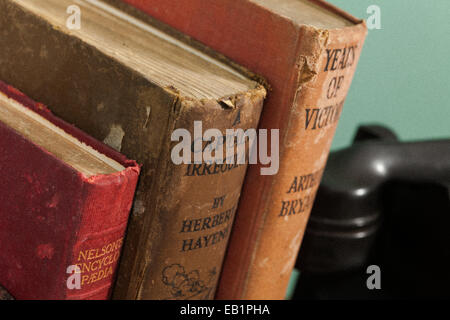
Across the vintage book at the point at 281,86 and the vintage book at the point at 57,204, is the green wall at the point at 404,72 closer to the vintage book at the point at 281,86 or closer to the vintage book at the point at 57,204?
the vintage book at the point at 281,86

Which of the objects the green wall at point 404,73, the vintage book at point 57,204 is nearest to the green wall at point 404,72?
the green wall at point 404,73

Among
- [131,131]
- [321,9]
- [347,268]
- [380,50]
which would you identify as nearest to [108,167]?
[131,131]

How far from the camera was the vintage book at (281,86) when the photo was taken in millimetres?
506

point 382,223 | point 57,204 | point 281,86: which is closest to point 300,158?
point 281,86

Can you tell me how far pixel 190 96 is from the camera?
1.52 ft

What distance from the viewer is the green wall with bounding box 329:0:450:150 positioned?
841 millimetres

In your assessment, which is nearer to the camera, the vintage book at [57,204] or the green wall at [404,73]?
the vintage book at [57,204]

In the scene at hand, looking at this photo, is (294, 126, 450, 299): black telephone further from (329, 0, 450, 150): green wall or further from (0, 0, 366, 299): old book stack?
Answer: (0, 0, 366, 299): old book stack

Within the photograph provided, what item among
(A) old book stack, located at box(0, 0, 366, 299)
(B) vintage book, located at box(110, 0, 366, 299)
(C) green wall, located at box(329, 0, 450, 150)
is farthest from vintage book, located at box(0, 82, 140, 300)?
(C) green wall, located at box(329, 0, 450, 150)

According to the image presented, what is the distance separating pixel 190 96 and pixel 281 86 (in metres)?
0.10

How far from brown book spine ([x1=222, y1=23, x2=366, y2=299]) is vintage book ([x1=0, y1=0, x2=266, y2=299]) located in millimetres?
43

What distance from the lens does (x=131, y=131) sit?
19.5 inches

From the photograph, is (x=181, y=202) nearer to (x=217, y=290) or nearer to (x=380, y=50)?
(x=217, y=290)
